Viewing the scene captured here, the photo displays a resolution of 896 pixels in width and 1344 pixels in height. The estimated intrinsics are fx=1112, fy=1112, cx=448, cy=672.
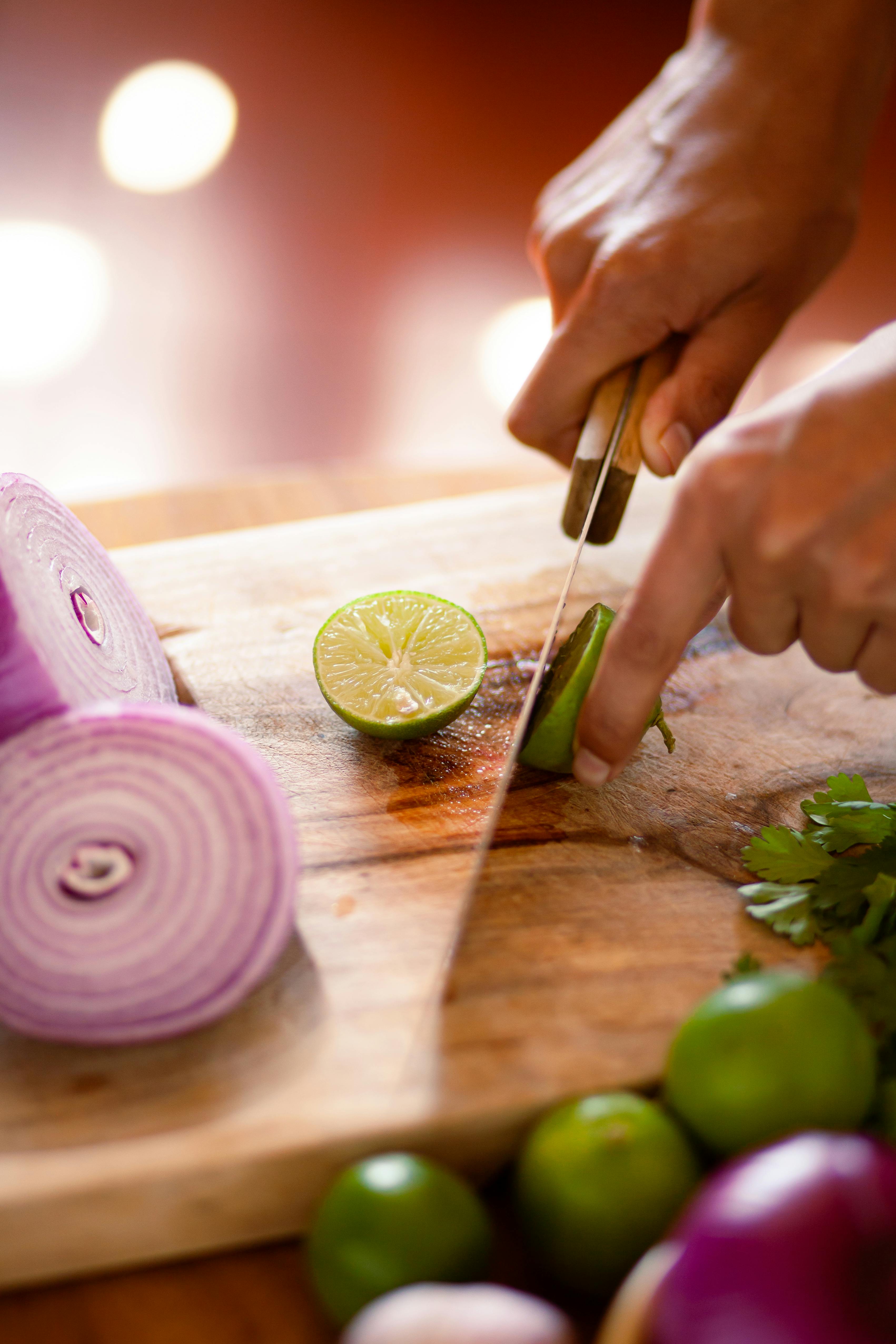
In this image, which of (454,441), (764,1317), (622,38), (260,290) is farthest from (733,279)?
(622,38)

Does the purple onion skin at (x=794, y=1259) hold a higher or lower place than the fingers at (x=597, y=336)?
lower

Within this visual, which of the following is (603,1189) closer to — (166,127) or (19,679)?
(19,679)

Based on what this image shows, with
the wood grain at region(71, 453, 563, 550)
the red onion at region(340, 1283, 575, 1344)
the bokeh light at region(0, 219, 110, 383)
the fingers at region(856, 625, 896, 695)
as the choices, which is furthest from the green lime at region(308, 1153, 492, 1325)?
the bokeh light at region(0, 219, 110, 383)

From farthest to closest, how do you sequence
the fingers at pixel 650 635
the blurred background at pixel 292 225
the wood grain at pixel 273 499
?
1. the blurred background at pixel 292 225
2. the wood grain at pixel 273 499
3. the fingers at pixel 650 635

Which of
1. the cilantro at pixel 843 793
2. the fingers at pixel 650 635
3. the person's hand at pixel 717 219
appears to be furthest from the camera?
the person's hand at pixel 717 219

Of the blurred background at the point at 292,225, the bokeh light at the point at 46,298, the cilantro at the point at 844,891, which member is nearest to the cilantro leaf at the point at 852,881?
the cilantro at the point at 844,891

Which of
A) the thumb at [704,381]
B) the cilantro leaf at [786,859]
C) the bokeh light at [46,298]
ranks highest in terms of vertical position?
the thumb at [704,381]

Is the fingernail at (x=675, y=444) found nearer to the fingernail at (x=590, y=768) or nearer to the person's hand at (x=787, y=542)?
Result: the person's hand at (x=787, y=542)
